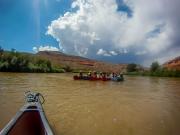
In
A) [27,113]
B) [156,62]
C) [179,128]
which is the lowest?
[179,128]

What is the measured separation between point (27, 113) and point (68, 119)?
11.3ft

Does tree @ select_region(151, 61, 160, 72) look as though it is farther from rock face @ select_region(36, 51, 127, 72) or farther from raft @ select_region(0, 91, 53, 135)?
raft @ select_region(0, 91, 53, 135)

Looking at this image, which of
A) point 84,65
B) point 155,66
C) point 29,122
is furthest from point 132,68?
point 29,122

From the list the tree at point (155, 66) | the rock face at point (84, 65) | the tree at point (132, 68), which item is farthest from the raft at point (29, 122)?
the rock face at point (84, 65)

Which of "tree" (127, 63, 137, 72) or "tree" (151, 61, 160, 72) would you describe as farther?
"tree" (127, 63, 137, 72)

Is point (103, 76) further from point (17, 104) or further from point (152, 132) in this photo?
point (152, 132)

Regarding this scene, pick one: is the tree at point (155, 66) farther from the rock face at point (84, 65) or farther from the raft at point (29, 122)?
the raft at point (29, 122)

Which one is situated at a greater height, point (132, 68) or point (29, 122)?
point (132, 68)

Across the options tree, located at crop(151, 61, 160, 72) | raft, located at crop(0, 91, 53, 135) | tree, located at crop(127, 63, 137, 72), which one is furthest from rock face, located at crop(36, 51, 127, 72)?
raft, located at crop(0, 91, 53, 135)

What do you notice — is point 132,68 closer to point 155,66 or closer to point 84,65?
point 155,66

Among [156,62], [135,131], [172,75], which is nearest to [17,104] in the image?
[135,131]

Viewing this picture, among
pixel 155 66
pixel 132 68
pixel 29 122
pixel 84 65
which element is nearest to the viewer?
pixel 29 122

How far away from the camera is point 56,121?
31.6ft

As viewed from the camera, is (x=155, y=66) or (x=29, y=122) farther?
(x=155, y=66)
